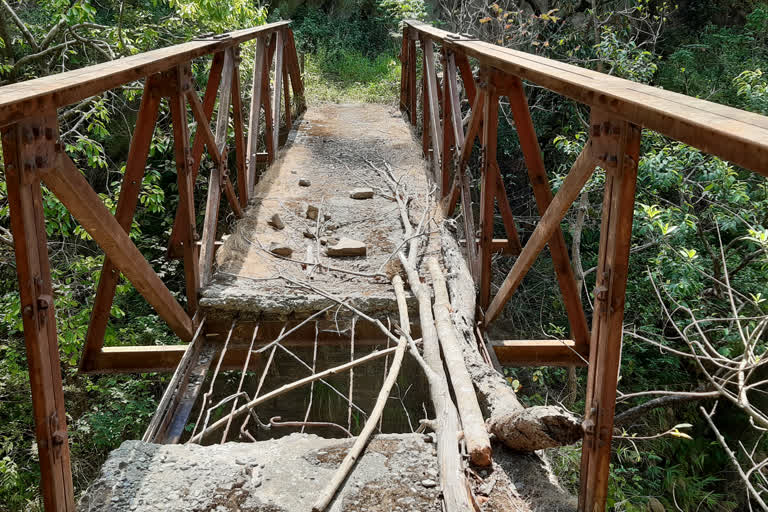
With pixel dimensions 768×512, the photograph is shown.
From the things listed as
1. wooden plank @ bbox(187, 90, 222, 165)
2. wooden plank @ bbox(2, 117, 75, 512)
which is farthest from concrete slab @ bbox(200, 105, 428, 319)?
wooden plank @ bbox(2, 117, 75, 512)

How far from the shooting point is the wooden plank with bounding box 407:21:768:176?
1014 mm

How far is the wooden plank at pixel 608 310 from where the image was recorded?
164 cm

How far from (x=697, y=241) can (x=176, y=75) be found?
6838mm

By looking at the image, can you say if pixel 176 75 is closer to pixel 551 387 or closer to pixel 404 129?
pixel 404 129

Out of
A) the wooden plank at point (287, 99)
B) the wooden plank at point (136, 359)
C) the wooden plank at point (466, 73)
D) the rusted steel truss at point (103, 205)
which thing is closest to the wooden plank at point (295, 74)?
the wooden plank at point (287, 99)

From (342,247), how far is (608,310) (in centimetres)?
236

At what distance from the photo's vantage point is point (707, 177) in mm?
5945

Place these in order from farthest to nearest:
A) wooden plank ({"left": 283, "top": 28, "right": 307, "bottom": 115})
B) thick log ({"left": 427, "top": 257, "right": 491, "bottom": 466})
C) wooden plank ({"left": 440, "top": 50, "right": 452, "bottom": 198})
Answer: wooden plank ({"left": 283, "top": 28, "right": 307, "bottom": 115}) → wooden plank ({"left": 440, "top": 50, "right": 452, "bottom": 198}) → thick log ({"left": 427, "top": 257, "right": 491, "bottom": 466})

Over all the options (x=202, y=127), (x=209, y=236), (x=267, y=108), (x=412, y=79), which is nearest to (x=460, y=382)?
(x=209, y=236)

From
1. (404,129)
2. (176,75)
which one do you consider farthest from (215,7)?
(176,75)

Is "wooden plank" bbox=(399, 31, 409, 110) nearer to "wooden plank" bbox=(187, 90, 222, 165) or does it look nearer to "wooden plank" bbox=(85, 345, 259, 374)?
"wooden plank" bbox=(187, 90, 222, 165)

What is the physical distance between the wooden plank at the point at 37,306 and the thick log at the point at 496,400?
136 cm

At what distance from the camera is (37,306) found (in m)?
1.59

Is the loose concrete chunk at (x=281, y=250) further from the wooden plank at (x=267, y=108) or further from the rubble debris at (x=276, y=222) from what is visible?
the wooden plank at (x=267, y=108)
